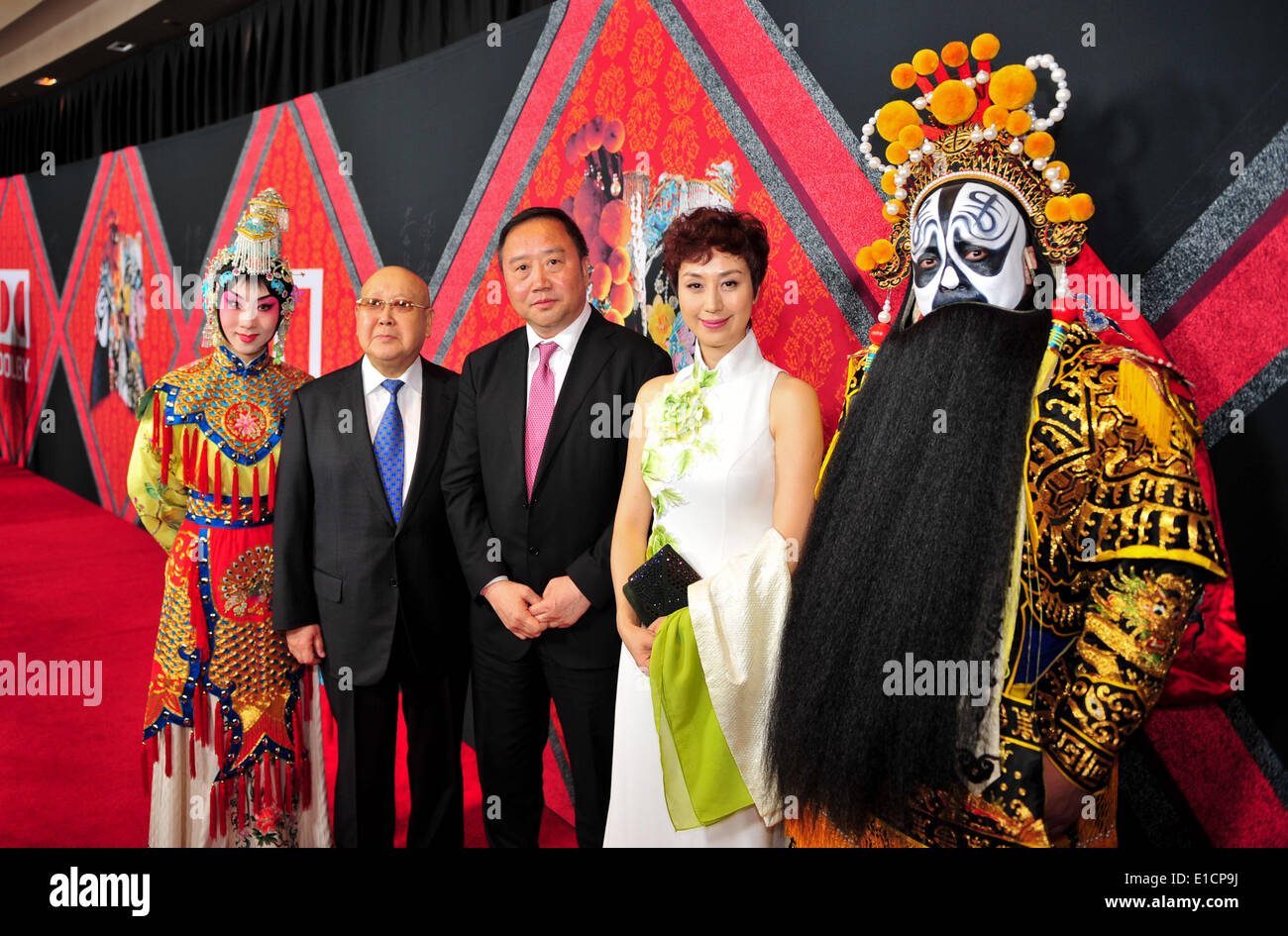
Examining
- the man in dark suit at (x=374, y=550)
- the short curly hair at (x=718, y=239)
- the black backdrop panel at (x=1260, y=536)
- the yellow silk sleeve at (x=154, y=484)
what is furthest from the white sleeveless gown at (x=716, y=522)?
the yellow silk sleeve at (x=154, y=484)

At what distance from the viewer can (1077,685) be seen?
158 centimetres

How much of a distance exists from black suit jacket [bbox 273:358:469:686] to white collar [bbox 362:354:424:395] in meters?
0.03

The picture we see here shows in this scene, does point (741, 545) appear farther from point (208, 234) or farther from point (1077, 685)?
point (208, 234)

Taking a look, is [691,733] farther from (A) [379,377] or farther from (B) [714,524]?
(A) [379,377]

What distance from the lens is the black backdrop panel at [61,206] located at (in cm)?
771

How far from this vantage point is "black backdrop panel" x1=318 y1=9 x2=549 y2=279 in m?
3.70

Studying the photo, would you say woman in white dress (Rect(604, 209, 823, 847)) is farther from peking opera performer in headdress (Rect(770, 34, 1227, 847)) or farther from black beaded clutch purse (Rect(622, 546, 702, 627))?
peking opera performer in headdress (Rect(770, 34, 1227, 847))

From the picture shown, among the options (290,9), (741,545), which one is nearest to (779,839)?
(741,545)

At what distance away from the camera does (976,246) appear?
1.75 meters

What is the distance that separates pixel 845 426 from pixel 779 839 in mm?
910

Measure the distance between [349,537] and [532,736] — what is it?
2.33 feet

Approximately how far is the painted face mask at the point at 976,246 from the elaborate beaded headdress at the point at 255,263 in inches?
69.0

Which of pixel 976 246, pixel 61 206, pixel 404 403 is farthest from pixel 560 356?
pixel 61 206

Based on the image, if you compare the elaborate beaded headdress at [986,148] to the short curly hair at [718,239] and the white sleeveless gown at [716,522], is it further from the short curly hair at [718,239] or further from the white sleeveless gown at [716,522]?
the white sleeveless gown at [716,522]
